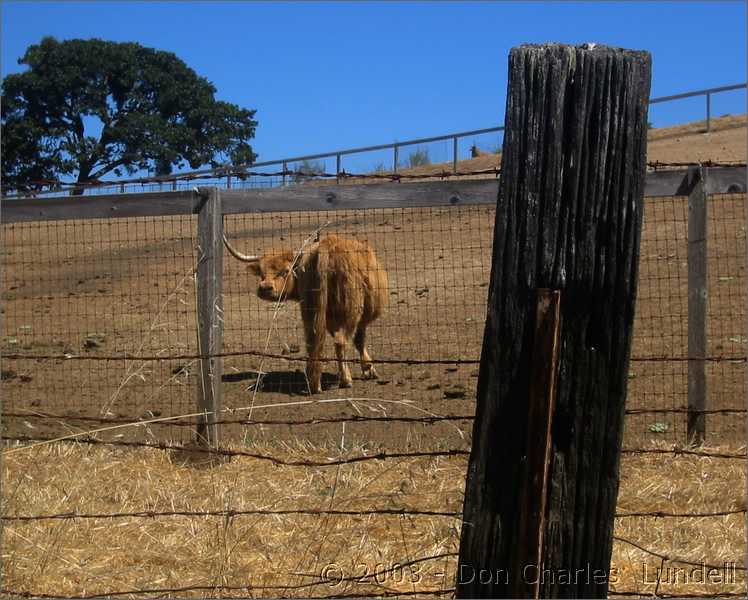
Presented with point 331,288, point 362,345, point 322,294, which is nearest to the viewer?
point 322,294

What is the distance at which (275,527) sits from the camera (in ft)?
17.1

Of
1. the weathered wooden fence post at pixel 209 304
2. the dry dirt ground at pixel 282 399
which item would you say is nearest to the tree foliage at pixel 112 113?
the dry dirt ground at pixel 282 399

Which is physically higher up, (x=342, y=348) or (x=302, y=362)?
(x=342, y=348)

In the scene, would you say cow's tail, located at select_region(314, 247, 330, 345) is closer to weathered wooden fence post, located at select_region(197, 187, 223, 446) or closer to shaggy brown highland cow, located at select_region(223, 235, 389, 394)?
shaggy brown highland cow, located at select_region(223, 235, 389, 394)

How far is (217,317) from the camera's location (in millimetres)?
6914

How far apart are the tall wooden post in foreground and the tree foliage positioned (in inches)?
1384

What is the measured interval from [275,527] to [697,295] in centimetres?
390

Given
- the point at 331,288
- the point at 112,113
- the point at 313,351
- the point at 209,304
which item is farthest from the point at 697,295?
the point at 112,113

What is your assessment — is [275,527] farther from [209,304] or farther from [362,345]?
[362,345]

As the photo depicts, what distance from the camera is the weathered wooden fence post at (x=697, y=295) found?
715 centimetres

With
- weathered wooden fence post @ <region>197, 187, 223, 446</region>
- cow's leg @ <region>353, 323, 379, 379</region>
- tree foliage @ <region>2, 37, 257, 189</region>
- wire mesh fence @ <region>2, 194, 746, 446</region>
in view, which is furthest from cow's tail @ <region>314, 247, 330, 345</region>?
tree foliage @ <region>2, 37, 257, 189</region>

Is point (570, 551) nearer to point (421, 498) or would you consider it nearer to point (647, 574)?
point (647, 574)

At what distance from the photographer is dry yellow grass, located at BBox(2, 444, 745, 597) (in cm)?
447

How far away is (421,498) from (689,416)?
8.87 feet
